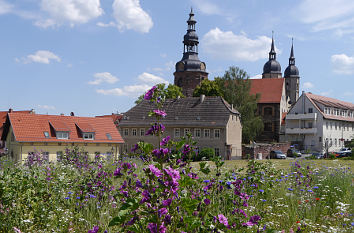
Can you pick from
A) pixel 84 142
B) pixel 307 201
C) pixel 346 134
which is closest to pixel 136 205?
pixel 307 201

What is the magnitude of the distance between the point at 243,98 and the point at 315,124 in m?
12.2

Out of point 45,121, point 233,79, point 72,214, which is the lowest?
point 72,214

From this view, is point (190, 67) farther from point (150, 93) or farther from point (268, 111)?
point (150, 93)

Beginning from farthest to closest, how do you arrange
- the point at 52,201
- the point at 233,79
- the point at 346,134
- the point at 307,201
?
1. the point at 346,134
2. the point at 233,79
3. the point at 307,201
4. the point at 52,201

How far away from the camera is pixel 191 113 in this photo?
47.6m

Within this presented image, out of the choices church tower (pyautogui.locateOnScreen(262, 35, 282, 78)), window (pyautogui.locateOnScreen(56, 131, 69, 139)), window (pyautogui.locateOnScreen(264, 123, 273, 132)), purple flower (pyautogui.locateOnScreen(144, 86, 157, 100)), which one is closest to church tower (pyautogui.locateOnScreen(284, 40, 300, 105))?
church tower (pyautogui.locateOnScreen(262, 35, 282, 78))

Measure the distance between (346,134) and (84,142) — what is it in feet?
159

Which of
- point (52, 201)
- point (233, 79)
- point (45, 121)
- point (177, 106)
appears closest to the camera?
point (52, 201)

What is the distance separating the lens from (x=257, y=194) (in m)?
8.25

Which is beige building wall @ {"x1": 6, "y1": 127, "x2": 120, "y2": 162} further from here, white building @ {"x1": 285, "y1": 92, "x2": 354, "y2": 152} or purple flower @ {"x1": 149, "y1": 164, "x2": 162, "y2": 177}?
white building @ {"x1": 285, "y1": 92, "x2": 354, "y2": 152}

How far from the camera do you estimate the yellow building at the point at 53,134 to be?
35188mm

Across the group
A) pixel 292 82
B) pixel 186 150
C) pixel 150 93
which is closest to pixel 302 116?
pixel 292 82

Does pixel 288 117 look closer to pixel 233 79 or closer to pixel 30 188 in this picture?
pixel 233 79

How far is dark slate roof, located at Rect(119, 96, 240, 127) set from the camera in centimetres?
4587
